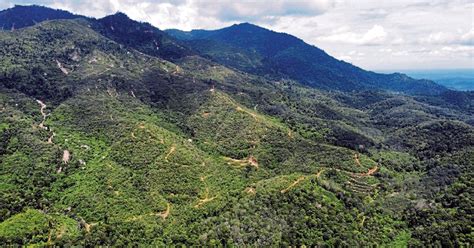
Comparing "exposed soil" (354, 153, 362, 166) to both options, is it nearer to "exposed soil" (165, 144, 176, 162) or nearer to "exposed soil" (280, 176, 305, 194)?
"exposed soil" (280, 176, 305, 194)

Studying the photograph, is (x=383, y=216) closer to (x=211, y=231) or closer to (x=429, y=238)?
(x=429, y=238)

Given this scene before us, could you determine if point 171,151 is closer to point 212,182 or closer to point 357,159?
point 212,182

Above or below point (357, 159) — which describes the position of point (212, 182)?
below

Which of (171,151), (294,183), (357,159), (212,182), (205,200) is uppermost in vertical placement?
(171,151)

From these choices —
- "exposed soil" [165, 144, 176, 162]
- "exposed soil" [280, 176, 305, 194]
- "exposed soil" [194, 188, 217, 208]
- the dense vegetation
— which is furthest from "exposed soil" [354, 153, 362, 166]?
"exposed soil" [165, 144, 176, 162]

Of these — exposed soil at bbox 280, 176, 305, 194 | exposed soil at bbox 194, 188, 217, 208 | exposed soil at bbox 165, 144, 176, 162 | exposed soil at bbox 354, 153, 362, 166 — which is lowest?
exposed soil at bbox 194, 188, 217, 208

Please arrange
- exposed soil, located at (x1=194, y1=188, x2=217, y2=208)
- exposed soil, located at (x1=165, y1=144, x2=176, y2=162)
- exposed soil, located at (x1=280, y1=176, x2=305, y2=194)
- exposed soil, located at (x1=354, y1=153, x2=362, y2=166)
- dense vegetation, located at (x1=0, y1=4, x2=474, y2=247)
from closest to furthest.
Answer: dense vegetation, located at (x1=0, y1=4, x2=474, y2=247) → exposed soil, located at (x1=280, y1=176, x2=305, y2=194) → exposed soil, located at (x1=194, y1=188, x2=217, y2=208) → exposed soil, located at (x1=165, y1=144, x2=176, y2=162) → exposed soil, located at (x1=354, y1=153, x2=362, y2=166)

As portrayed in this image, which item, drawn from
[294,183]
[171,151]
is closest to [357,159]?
[294,183]

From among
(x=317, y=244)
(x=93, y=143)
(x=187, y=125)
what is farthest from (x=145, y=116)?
(x=317, y=244)

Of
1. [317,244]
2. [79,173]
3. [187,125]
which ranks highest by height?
[187,125]

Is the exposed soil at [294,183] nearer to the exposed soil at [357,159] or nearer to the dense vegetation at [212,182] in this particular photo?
the dense vegetation at [212,182]

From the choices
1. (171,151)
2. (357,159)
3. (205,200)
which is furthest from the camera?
(357,159)
